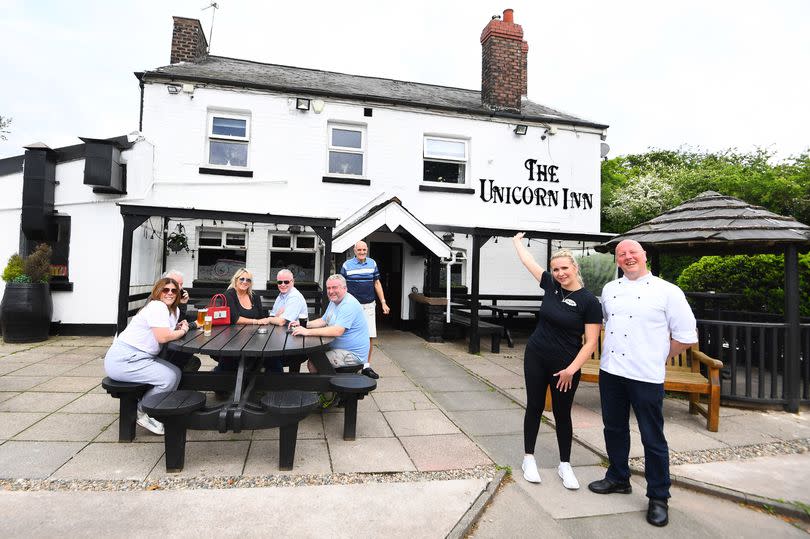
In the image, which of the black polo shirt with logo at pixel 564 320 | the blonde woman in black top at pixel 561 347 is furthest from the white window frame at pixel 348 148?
the black polo shirt with logo at pixel 564 320

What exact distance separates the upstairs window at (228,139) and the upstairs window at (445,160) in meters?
4.23

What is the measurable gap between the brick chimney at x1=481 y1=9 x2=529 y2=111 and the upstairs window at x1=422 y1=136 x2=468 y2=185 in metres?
1.63

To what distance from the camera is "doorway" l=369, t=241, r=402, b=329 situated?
37.2 ft

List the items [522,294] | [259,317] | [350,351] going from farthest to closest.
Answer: [522,294] → [259,317] → [350,351]

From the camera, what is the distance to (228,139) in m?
9.70

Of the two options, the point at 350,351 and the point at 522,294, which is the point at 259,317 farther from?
the point at 522,294

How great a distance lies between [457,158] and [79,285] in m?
8.82

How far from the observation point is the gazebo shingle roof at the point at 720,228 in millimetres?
5149

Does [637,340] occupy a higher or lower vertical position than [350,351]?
higher

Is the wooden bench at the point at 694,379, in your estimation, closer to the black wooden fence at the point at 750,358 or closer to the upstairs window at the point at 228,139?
the black wooden fence at the point at 750,358

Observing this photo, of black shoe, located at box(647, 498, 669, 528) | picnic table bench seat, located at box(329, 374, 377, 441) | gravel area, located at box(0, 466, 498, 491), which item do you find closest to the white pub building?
picnic table bench seat, located at box(329, 374, 377, 441)

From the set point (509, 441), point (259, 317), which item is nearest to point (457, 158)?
point (259, 317)

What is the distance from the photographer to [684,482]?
327cm

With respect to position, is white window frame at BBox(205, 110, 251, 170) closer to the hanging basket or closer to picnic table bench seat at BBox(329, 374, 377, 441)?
the hanging basket
